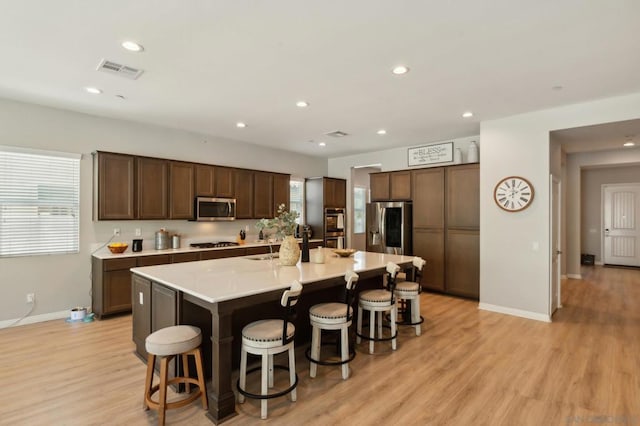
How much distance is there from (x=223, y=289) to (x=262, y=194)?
13.8 feet

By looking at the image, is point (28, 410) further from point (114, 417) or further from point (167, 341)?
point (167, 341)

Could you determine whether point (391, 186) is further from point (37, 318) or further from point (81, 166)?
point (37, 318)

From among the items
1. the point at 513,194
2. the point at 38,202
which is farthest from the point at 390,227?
the point at 38,202

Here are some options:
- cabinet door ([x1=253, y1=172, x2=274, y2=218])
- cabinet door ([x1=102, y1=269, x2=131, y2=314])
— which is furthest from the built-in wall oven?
cabinet door ([x1=102, y1=269, x2=131, y2=314])

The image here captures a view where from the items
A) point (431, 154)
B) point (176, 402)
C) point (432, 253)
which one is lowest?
point (176, 402)

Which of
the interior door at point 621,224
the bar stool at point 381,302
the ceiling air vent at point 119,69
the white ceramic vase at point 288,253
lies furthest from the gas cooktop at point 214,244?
the interior door at point 621,224

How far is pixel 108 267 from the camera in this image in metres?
4.37

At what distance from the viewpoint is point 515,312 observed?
4.66 meters

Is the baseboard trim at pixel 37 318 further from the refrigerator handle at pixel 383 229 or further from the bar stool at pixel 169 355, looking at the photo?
the refrigerator handle at pixel 383 229

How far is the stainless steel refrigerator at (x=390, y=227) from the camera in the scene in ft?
20.2

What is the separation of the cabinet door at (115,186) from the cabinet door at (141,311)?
74.1 inches

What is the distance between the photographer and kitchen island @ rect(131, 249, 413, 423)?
2.29 m

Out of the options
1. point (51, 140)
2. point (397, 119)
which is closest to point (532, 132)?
point (397, 119)

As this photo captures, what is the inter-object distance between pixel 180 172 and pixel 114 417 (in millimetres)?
3782
